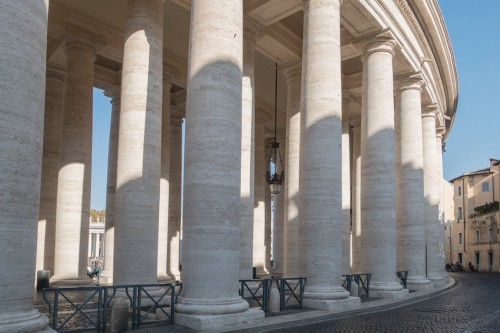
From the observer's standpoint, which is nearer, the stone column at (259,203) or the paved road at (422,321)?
the paved road at (422,321)

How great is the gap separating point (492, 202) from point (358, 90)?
181ft

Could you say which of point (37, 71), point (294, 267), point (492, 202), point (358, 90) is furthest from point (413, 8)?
point (492, 202)

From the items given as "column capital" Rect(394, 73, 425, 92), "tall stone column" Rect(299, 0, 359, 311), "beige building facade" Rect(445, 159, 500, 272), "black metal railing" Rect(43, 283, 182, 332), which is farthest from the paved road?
"beige building facade" Rect(445, 159, 500, 272)

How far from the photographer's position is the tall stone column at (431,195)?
122 feet

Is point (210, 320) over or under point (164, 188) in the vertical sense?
under

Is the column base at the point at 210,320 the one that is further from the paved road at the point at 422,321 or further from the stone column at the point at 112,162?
the stone column at the point at 112,162

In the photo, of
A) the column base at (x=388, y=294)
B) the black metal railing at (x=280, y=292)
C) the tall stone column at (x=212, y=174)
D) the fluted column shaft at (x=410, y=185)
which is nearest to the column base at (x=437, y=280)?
the fluted column shaft at (x=410, y=185)

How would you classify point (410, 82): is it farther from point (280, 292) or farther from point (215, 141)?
point (215, 141)

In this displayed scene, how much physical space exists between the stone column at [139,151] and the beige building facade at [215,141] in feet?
0.20

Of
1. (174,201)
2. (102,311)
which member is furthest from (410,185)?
(102,311)

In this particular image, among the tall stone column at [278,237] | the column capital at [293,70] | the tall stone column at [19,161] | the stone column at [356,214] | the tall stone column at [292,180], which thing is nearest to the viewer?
the tall stone column at [19,161]

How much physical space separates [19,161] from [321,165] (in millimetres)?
12850

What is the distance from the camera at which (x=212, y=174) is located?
611 inches

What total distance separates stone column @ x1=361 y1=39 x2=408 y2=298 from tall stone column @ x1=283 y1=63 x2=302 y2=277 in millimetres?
3970
